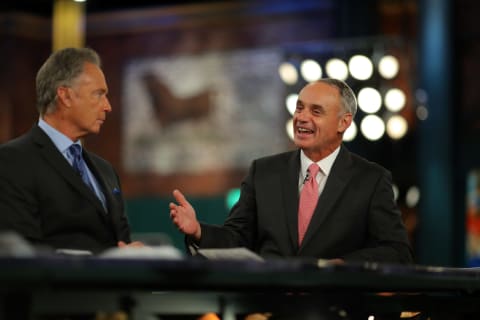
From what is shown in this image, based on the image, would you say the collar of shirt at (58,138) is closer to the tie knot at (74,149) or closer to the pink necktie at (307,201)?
the tie knot at (74,149)

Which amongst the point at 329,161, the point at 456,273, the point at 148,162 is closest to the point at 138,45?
the point at 148,162

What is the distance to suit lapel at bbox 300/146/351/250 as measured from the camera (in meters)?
3.49

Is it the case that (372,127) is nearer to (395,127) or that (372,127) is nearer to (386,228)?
(395,127)

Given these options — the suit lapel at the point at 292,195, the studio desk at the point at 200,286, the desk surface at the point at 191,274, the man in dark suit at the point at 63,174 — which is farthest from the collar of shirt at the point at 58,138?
the desk surface at the point at 191,274

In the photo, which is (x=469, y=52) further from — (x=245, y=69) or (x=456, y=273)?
(x=456, y=273)

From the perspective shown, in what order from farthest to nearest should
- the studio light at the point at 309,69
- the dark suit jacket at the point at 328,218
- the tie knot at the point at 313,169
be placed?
the studio light at the point at 309,69 → the tie knot at the point at 313,169 → the dark suit jacket at the point at 328,218

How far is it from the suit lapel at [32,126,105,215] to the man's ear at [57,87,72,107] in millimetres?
149

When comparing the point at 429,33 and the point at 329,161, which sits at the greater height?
the point at 429,33

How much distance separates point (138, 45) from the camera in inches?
527

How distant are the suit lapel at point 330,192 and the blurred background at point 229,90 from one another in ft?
19.9

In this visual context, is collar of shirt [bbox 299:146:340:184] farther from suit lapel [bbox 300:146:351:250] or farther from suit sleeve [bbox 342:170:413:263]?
suit sleeve [bbox 342:170:413:263]

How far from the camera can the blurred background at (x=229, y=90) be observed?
34.7 ft

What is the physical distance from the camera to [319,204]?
3.54m

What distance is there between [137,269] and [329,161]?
6.18 ft
